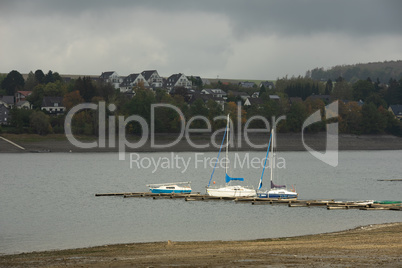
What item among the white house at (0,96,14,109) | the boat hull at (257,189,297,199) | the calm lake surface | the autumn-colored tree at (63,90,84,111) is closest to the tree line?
the autumn-colored tree at (63,90,84,111)

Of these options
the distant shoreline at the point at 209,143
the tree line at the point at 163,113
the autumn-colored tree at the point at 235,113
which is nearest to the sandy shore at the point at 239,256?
the distant shoreline at the point at 209,143

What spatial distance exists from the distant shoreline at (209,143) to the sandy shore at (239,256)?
9914 cm

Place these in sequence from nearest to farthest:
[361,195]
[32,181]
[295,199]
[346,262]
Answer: [346,262]
[295,199]
[361,195]
[32,181]

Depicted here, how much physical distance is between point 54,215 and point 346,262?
31357mm

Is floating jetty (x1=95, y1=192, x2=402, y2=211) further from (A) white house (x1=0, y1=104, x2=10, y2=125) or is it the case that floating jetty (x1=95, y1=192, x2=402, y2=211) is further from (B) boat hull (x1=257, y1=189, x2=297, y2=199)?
(A) white house (x1=0, y1=104, x2=10, y2=125)

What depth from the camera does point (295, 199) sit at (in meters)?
59.6

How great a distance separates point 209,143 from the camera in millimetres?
142750

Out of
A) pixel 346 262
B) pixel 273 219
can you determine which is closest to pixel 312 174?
pixel 273 219

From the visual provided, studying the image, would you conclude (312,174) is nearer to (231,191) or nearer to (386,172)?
(386,172)

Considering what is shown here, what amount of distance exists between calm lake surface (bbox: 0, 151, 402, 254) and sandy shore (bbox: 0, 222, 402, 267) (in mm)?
6788

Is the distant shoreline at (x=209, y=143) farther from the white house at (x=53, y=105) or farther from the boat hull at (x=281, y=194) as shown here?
the boat hull at (x=281, y=194)

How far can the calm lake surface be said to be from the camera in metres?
41.6

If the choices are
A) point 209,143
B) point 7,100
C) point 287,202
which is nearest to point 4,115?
point 7,100

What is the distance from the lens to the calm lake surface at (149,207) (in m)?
41.6
